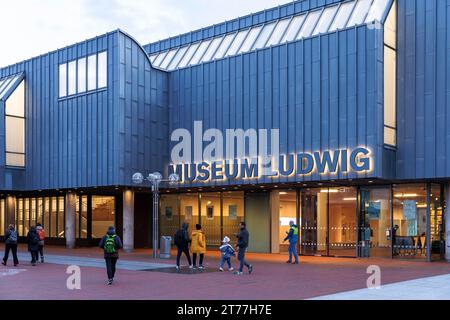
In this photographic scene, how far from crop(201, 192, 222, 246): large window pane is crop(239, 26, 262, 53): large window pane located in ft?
26.9

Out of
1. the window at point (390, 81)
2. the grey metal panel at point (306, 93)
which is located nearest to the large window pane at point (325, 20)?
the grey metal panel at point (306, 93)

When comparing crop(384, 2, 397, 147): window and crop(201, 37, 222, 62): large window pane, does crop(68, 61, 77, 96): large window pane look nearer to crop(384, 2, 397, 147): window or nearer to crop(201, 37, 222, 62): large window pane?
crop(201, 37, 222, 62): large window pane

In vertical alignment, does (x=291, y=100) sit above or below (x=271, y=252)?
above

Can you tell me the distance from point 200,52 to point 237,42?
8.50 feet

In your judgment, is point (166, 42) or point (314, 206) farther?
point (166, 42)

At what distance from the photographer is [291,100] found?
Answer: 92.3ft

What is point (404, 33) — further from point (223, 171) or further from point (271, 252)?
point (271, 252)

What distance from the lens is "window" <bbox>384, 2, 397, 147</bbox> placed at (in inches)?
1027

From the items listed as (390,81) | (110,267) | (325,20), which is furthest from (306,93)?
(110,267)

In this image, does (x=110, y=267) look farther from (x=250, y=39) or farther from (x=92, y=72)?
(x=250, y=39)

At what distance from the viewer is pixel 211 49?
35.3 m

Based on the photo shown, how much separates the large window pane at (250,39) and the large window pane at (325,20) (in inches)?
157
